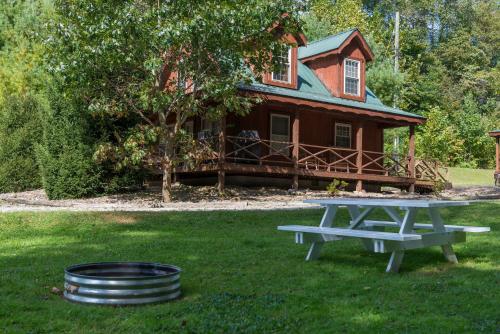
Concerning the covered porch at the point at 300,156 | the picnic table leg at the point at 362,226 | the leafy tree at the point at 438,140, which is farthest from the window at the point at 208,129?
the leafy tree at the point at 438,140

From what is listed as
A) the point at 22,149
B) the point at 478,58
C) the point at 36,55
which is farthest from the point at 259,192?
the point at 478,58

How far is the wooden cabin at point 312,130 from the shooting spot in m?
18.9

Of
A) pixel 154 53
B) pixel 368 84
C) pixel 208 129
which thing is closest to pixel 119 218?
pixel 154 53

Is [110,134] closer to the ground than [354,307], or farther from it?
farther from it

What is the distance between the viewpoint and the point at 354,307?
4902 mm

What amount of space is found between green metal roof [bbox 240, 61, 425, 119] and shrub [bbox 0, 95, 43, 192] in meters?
8.25

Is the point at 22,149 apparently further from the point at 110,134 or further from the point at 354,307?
the point at 354,307

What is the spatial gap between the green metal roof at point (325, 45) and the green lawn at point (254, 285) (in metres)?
13.5

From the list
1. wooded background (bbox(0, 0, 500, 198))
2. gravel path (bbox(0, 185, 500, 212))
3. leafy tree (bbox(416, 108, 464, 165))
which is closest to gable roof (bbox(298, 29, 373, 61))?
wooded background (bbox(0, 0, 500, 198))

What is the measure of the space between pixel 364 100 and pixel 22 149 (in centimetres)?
1327

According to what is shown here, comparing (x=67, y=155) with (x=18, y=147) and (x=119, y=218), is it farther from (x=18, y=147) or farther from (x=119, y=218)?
(x=119, y=218)

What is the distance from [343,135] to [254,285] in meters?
17.8

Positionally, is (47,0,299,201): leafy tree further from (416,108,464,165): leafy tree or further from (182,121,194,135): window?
(416,108,464,165): leafy tree

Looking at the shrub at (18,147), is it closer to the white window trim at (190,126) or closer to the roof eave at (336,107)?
the white window trim at (190,126)
